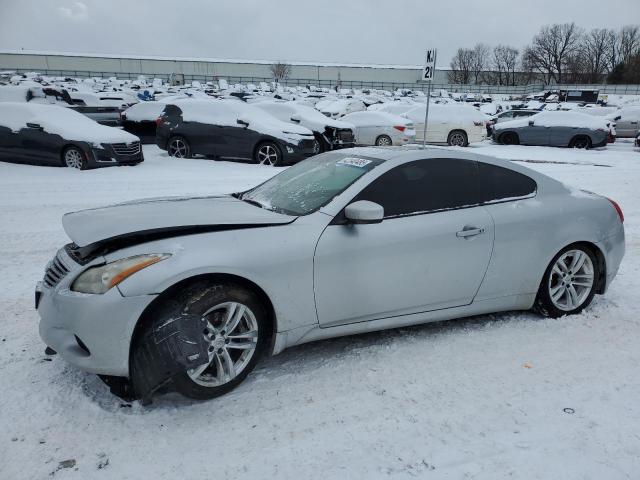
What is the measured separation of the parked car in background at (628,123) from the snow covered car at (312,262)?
22.8m

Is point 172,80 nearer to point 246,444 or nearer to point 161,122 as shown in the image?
point 161,122

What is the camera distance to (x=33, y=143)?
10.4 metres

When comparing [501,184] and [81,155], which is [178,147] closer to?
[81,155]

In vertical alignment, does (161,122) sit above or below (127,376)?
above

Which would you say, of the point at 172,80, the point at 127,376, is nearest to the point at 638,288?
the point at 127,376

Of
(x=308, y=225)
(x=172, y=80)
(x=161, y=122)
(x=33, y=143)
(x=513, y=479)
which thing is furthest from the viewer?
(x=172, y=80)

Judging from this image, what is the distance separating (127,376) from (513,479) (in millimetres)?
2024

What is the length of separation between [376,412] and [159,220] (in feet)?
5.65

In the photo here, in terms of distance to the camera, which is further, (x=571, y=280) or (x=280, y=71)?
(x=280, y=71)

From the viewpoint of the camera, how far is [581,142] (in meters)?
18.3

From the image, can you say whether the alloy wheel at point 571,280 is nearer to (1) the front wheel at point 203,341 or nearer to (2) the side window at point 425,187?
(2) the side window at point 425,187

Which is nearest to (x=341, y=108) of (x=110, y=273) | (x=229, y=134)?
(x=229, y=134)

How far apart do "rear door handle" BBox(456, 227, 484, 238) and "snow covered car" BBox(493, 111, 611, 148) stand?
17116 millimetres

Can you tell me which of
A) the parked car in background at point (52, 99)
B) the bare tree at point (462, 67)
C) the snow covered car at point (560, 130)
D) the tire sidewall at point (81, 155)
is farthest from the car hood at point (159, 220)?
the bare tree at point (462, 67)
